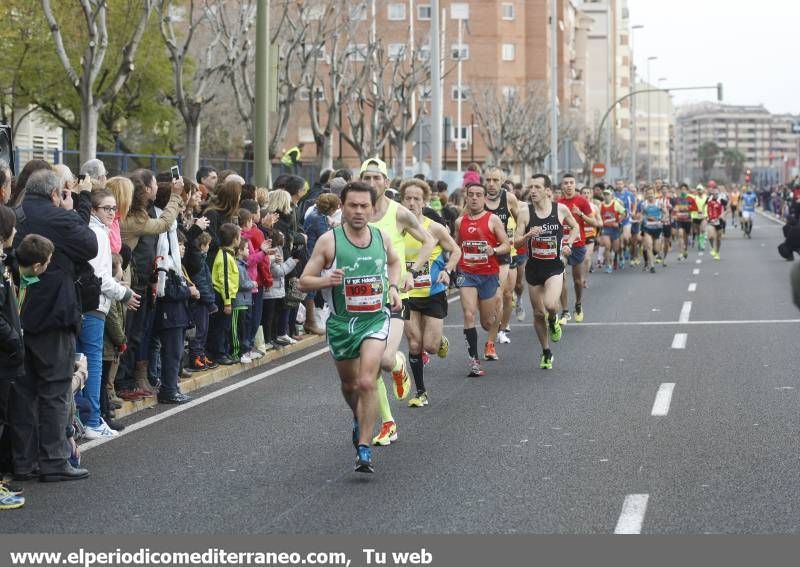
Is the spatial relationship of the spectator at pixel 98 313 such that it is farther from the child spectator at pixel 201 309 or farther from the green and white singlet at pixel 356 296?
the child spectator at pixel 201 309

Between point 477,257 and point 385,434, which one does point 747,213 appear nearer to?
point 477,257

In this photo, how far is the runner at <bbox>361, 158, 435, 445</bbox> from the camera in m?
10.5

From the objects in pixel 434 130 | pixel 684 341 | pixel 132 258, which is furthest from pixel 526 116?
pixel 132 258

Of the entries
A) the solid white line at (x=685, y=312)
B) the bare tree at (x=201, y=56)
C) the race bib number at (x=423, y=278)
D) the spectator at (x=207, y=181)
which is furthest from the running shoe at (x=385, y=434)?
the bare tree at (x=201, y=56)

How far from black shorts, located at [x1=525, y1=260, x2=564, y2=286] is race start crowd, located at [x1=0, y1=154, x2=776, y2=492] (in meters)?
0.01

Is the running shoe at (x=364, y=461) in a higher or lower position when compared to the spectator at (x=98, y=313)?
lower

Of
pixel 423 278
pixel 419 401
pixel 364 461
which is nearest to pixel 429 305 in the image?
pixel 423 278

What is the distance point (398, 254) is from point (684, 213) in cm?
2957

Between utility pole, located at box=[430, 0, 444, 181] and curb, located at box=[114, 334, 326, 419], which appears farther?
utility pole, located at box=[430, 0, 444, 181]

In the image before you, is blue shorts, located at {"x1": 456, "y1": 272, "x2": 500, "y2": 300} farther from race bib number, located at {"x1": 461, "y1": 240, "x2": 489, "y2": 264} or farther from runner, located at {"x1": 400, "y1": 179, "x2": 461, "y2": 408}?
runner, located at {"x1": 400, "y1": 179, "x2": 461, "y2": 408}

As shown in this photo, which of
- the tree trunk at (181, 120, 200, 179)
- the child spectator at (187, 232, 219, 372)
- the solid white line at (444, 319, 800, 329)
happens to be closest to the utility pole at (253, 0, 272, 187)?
the solid white line at (444, 319, 800, 329)

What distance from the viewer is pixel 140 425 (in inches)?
472

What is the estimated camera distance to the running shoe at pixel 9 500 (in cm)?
873

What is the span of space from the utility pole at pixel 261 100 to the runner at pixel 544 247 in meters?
5.93
